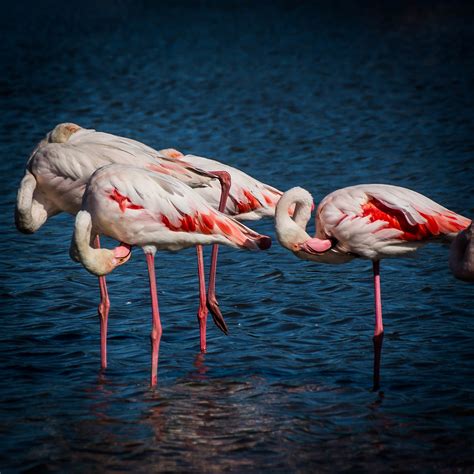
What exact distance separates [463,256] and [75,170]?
231cm

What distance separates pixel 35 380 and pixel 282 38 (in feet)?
69.9

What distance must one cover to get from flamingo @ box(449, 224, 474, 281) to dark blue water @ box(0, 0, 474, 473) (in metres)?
0.71

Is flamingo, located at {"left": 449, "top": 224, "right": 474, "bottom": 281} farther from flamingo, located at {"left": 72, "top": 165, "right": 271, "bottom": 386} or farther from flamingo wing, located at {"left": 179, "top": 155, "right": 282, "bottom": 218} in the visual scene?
flamingo wing, located at {"left": 179, "top": 155, "right": 282, "bottom": 218}

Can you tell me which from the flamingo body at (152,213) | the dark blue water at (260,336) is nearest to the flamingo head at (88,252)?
the flamingo body at (152,213)

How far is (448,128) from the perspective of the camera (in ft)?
44.9

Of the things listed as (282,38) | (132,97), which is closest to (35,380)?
(132,97)

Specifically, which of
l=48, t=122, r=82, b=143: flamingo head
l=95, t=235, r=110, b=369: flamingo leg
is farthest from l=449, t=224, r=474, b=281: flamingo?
l=48, t=122, r=82, b=143: flamingo head

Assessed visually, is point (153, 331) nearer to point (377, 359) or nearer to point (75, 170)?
point (75, 170)

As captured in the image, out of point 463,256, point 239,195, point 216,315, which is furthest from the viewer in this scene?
point 239,195

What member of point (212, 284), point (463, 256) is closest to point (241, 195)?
point (212, 284)

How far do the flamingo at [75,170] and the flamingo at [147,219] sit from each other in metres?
0.36

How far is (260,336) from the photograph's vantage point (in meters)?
6.42

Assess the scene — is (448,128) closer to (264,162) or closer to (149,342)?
(264,162)

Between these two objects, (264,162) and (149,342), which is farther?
(264,162)
